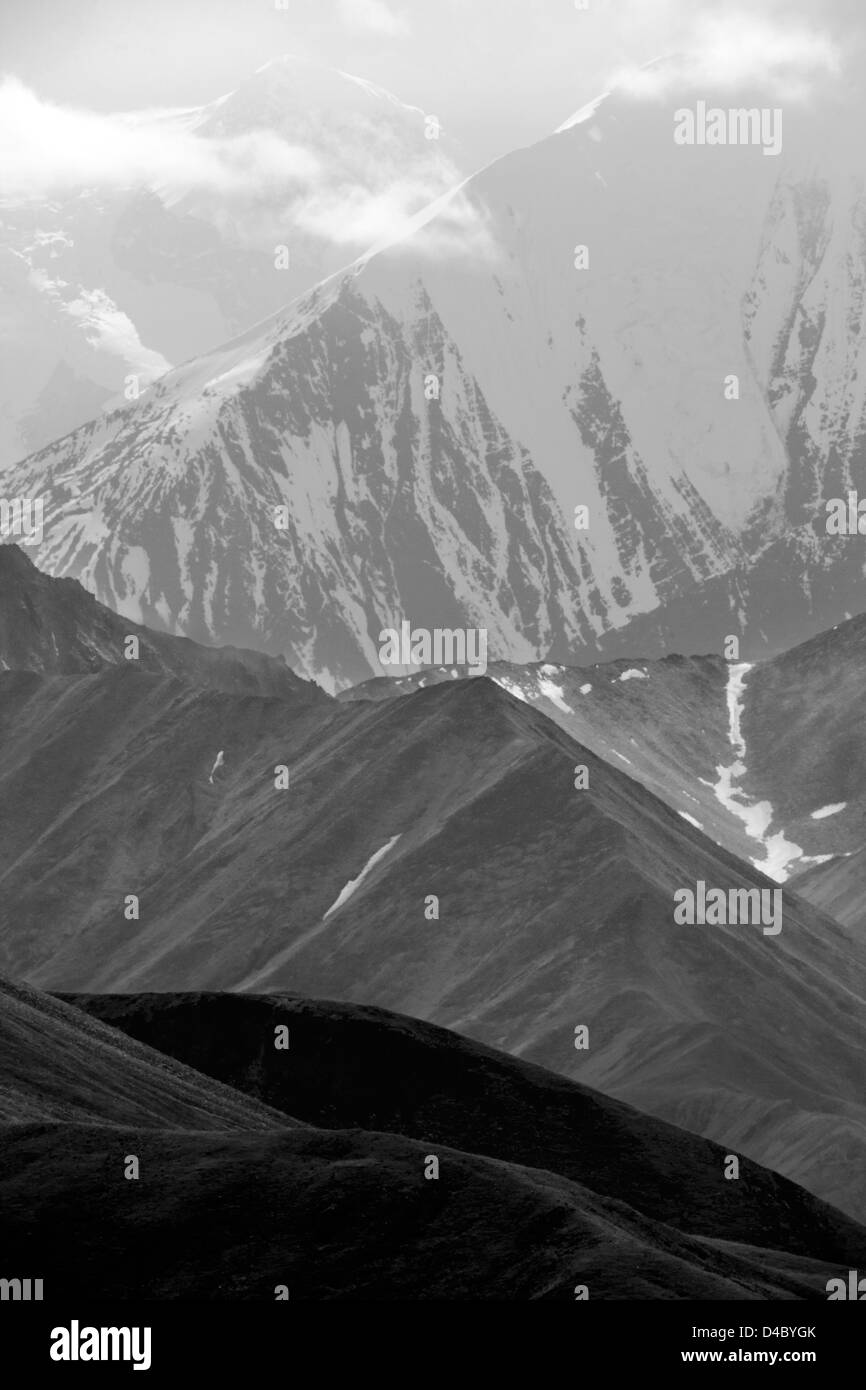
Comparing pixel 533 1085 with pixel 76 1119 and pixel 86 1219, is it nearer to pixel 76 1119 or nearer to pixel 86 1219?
pixel 76 1119

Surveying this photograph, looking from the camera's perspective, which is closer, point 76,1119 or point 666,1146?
point 76,1119

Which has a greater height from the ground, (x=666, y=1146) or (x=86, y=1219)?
(x=666, y=1146)

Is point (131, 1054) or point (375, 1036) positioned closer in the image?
point (131, 1054)
